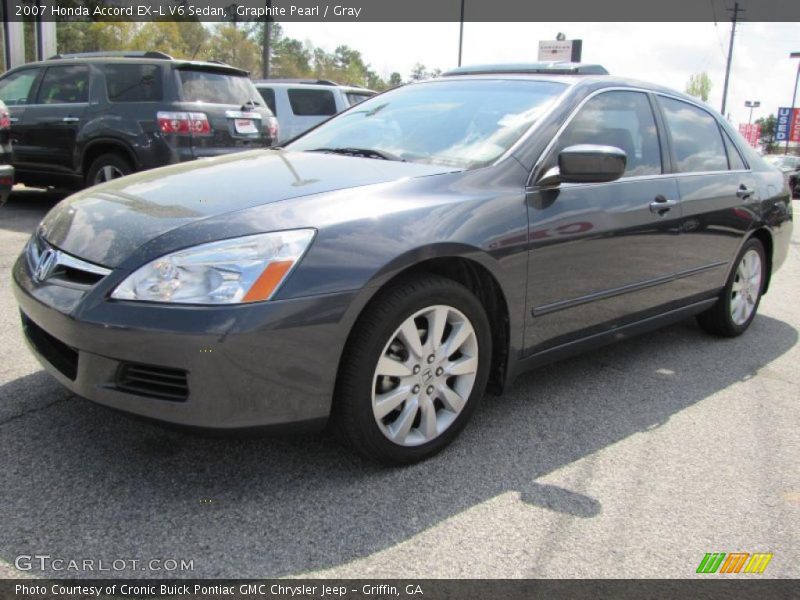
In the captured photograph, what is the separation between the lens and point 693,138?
14.3 ft

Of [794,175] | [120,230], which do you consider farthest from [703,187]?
[794,175]

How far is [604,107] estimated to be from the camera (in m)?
3.65

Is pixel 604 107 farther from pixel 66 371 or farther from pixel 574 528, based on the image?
pixel 66 371

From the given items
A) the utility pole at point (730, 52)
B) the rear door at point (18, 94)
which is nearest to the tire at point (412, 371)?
the rear door at point (18, 94)

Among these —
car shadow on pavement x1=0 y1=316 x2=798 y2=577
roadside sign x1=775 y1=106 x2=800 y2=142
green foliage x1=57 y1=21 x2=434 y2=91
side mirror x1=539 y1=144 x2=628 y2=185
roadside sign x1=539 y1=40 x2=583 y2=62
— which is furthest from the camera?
roadside sign x1=775 y1=106 x2=800 y2=142

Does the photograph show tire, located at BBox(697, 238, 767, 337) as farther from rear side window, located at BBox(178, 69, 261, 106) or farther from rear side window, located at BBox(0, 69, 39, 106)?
rear side window, located at BBox(0, 69, 39, 106)

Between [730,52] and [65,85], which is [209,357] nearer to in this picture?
[65,85]

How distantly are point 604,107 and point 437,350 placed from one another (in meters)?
1.67

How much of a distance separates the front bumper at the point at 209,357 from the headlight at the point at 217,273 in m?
0.04

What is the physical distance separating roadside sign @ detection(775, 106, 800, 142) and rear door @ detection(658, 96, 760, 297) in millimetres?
62317

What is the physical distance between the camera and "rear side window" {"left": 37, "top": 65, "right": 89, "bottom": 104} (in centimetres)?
793

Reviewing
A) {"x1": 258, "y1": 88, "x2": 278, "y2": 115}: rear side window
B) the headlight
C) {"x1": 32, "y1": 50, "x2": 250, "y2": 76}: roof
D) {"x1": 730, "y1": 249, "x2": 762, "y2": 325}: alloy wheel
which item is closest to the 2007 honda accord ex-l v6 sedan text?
the headlight

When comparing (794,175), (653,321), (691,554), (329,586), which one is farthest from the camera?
(794,175)

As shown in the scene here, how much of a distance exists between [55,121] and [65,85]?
17.3 inches
